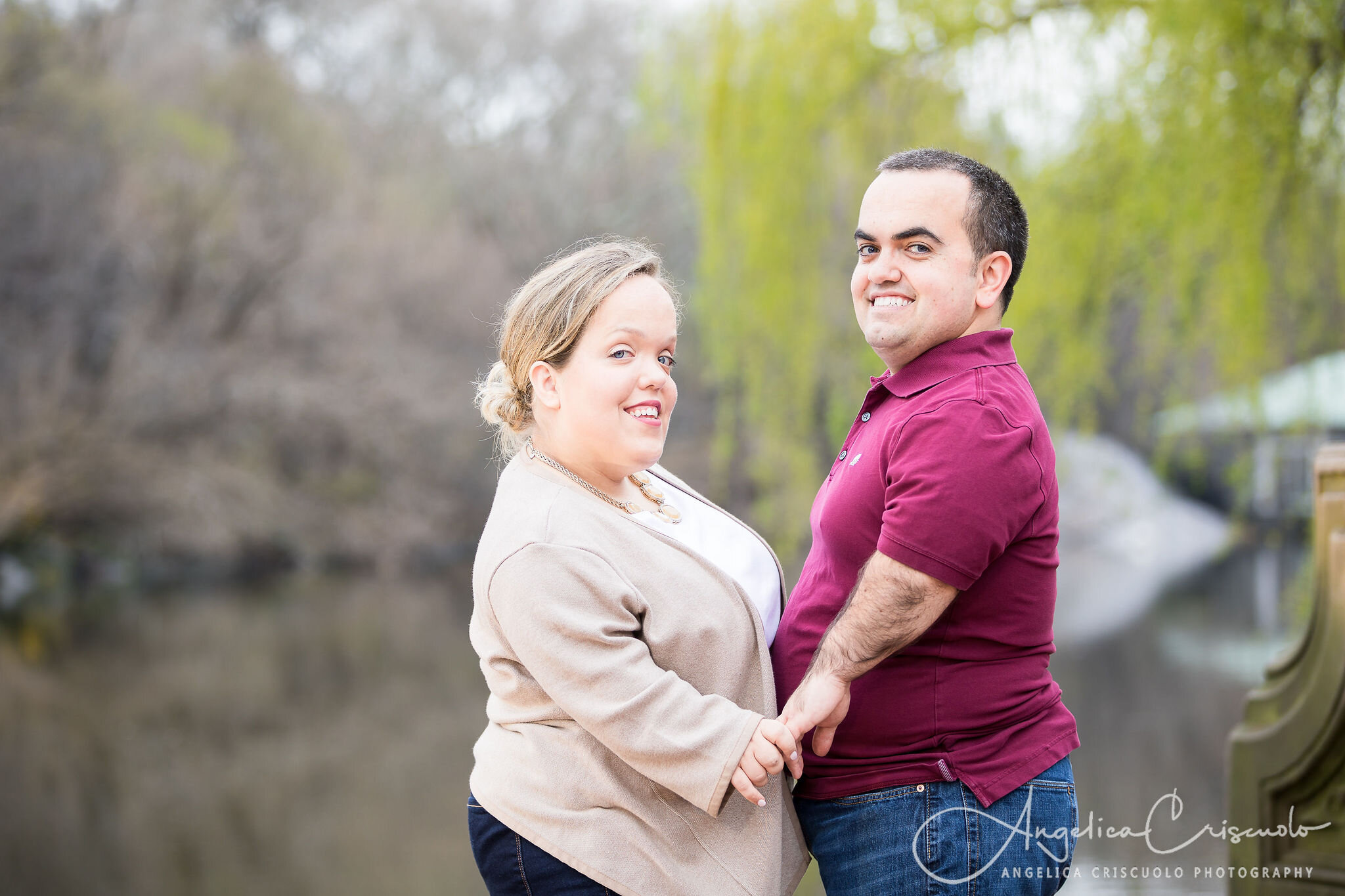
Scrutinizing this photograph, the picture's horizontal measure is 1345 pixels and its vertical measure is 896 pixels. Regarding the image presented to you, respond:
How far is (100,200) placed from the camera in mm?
15406

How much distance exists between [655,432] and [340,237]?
17509mm

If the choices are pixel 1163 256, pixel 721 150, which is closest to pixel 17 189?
pixel 721 150

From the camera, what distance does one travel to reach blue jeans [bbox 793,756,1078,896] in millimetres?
1758

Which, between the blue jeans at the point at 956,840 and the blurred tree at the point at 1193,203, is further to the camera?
the blurred tree at the point at 1193,203

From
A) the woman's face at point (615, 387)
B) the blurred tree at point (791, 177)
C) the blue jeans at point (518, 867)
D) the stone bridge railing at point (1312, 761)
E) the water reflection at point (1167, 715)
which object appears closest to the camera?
the blue jeans at point (518, 867)

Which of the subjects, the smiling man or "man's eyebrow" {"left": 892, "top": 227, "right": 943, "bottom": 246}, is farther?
"man's eyebrow" {"left": 892, "top": 227, "right": 943, "bottom": 246}

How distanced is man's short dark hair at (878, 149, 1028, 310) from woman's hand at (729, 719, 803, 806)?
2.55 ft

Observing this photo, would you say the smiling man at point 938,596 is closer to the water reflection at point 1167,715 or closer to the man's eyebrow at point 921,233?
the man's eyebrow at point 921,233

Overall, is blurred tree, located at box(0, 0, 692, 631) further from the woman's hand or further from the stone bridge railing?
the woman's hand

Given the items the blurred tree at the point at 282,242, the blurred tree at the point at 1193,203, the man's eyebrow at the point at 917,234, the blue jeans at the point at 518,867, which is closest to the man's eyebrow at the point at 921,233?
the man's eyebrow at the point at 917,234

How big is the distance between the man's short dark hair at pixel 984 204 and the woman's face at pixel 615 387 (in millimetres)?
446

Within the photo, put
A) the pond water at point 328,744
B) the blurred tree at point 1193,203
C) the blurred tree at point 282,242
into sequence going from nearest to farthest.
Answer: the blurred tree at point 1193,203 < the pond water at point 328,744 < the blurred tree at point 282,242

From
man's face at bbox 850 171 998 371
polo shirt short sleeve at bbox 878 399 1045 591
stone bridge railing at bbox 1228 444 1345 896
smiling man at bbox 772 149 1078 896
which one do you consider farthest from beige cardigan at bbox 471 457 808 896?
stone bridge railing at bbox 1228 444 1345 896

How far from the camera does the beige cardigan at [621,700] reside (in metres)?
1.69
